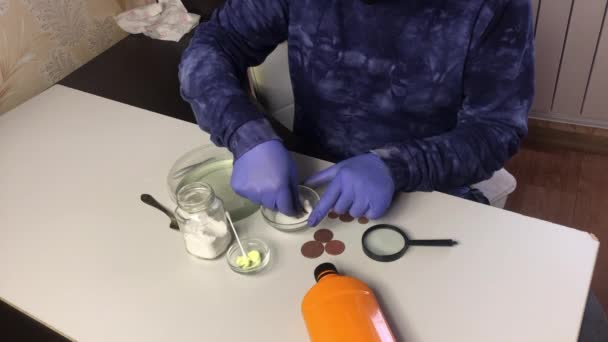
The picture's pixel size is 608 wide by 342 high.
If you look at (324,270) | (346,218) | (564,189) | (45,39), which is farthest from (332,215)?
(564,189)

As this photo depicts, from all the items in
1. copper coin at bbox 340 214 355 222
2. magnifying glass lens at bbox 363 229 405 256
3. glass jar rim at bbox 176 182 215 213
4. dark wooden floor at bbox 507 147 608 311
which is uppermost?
glass jar rim at bbox 176 182 215 213

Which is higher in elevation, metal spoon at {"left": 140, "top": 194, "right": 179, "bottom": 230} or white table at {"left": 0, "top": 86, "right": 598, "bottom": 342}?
metal spoon at {"left": 140, "top": 194, "right": 179, "bottom": 230}

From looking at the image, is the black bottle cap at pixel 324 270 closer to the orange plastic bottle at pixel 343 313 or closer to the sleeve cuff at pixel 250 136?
the orange plastic bottle at pixel 343 313

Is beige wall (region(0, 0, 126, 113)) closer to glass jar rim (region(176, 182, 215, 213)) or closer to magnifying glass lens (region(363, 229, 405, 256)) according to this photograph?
glass jar rim (region(176, 182, 215, 213))

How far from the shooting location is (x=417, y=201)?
31.4 inches

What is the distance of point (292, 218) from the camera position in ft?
2.56

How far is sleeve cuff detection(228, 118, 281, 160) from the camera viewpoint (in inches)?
31.8

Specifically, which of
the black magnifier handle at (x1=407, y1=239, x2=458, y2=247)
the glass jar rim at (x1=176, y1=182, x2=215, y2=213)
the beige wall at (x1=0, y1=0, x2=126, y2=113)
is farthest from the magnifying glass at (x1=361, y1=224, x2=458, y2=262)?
the beige wall at (x1=0, y1=0, x2=126, y2=113)

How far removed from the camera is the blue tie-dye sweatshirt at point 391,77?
0.80 m

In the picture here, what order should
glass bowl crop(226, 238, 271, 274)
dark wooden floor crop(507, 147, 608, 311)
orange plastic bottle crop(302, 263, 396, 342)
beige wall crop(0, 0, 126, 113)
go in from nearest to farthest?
orange plastic bottle crop(302, 263, 396, 342)
glass bowl crop(226, 238, 271, 274)
beige wall crop(0, 0, 126, 113)
dark wooden floor crop(507, 147, 608, 311)

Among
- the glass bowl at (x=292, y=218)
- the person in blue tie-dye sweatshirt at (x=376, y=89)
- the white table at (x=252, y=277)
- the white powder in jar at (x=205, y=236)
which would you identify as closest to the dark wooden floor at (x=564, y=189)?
the person in blue tie-dye sweatshirt at (x=376, y=89)

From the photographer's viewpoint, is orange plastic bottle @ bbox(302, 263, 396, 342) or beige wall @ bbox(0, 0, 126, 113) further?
beige wall @ bbox(0, 0, 126, 113)

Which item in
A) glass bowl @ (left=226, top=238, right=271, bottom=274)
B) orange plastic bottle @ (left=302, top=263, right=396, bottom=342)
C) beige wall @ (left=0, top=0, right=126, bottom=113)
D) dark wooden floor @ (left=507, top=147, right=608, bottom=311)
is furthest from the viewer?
dark wooden floor @ (left=507, top=147, right=608, bottom=311)

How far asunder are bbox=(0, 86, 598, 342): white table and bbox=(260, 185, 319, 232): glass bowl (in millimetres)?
14
